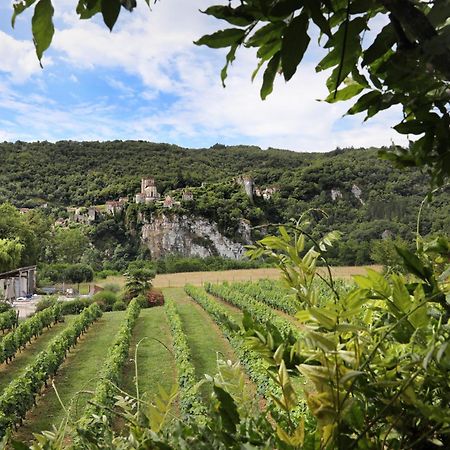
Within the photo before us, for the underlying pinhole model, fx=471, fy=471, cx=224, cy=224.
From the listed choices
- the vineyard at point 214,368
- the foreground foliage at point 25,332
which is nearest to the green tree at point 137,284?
the vineyard at point 214,368

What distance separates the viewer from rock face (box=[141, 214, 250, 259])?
65125mm

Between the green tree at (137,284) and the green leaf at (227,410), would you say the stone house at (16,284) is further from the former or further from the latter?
the green leaf at (227,410)

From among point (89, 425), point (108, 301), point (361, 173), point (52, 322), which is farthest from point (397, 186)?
point (89, 425)

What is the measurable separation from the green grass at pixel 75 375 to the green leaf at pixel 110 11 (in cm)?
602

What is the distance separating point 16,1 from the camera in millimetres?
612

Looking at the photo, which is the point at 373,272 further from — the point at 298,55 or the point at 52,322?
the point at 52,322

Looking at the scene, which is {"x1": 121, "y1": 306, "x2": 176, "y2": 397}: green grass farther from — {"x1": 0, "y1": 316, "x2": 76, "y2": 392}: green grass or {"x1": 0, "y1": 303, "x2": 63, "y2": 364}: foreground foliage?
{"x1": 0, "y1": 303, "x2": 63, "y2": 364}: foreground foliage

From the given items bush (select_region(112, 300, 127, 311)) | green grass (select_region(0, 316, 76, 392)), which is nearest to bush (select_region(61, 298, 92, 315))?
bush (select_region(112, 300, 127, 311))

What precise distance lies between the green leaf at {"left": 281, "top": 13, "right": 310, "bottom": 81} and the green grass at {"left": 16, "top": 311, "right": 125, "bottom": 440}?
6.08 meters

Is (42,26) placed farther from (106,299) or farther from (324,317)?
(106,299)

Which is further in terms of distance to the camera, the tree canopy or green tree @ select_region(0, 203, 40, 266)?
Answer: green tree @ select_region(0, 203, 40, 266)

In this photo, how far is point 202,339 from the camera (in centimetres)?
1795

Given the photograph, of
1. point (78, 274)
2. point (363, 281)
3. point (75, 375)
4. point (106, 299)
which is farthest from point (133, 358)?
point (78, 274)

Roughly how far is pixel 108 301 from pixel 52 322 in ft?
25.8
